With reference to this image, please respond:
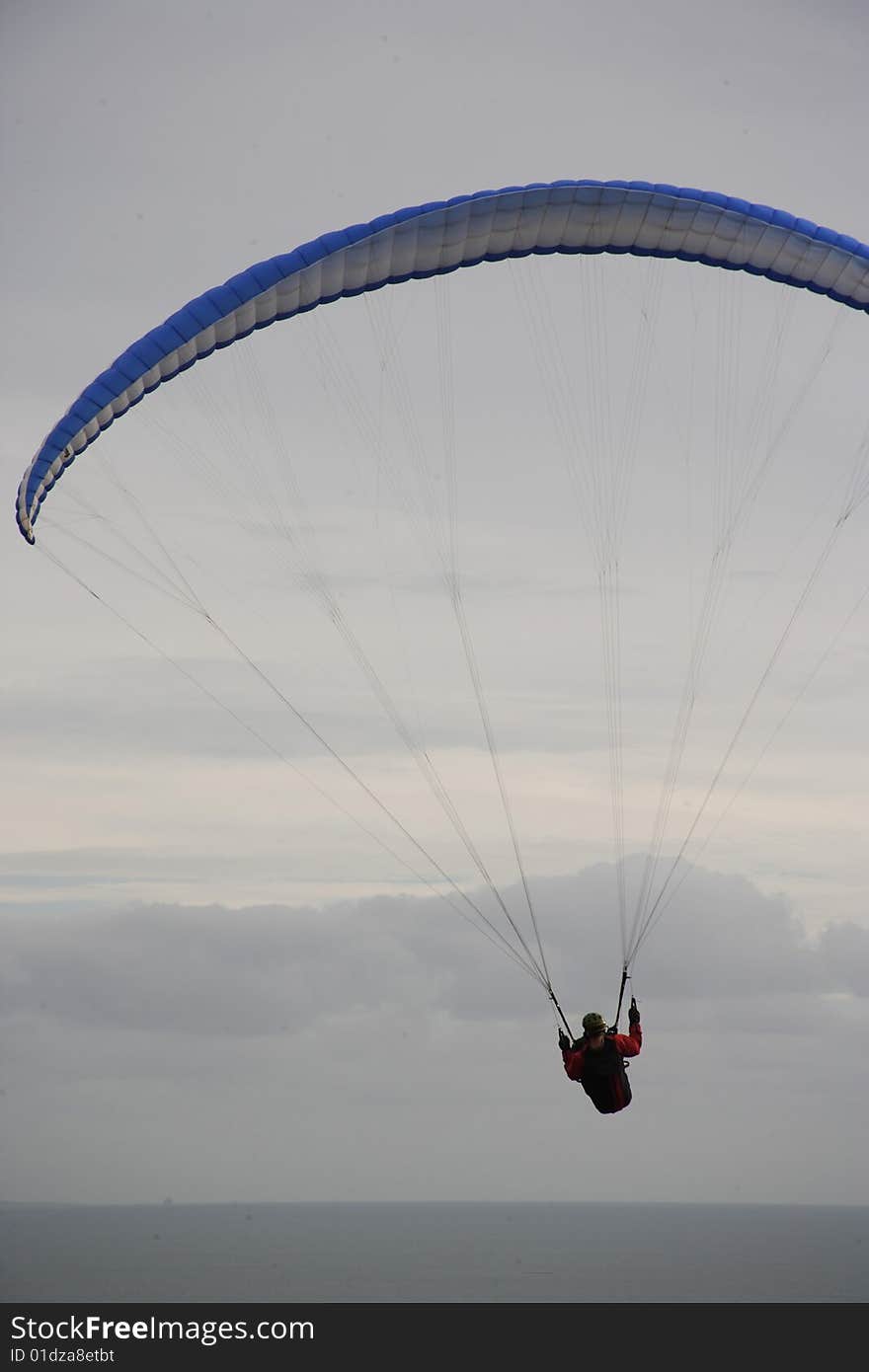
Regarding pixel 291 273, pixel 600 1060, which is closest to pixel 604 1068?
pixel 600 1060

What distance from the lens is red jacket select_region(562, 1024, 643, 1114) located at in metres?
17.1

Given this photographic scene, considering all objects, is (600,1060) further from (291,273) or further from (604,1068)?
(291,273)

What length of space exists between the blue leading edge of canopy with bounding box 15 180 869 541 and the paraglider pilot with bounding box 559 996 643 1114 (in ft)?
29.8

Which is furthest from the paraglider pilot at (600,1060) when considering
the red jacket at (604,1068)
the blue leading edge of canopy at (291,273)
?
the blue leading edge of canopy at (291,273)

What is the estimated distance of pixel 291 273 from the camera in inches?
719

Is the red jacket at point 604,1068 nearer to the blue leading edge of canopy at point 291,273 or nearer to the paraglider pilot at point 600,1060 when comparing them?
the paraglider pilot at point 600,1060

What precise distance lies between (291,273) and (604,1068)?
967 centimetres

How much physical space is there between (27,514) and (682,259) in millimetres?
8785

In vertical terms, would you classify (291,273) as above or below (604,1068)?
above

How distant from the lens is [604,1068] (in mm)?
17109

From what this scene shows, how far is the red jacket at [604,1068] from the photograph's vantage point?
17125 mm

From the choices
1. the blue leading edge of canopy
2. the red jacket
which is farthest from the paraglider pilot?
the blue leading edge of canopy

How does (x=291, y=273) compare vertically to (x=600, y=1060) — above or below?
above

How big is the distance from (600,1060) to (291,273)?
31.4 ft
